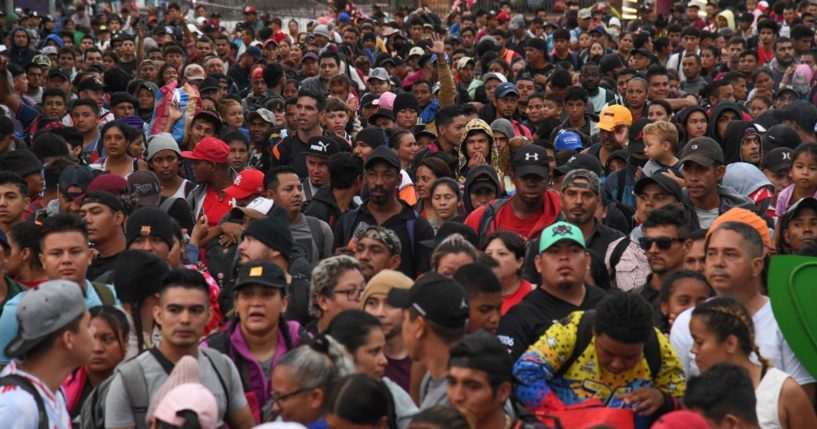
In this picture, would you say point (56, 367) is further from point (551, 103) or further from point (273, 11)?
point (273, 11)

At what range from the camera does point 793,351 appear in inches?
239

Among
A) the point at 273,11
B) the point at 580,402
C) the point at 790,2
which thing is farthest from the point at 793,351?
the point at 273,11

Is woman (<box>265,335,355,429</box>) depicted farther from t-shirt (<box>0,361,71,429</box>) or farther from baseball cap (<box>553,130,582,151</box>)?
baseball cap (<box>553,130,582,151</box>)

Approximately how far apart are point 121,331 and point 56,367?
38.9 inches

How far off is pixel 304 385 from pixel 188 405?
492 millimetres

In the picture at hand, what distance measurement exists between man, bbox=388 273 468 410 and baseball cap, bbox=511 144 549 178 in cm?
345

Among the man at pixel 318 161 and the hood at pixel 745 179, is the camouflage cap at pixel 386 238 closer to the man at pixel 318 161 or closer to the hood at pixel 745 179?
the man at pixel 318 161

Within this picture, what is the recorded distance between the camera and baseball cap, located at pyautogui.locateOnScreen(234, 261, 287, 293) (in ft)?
20.7

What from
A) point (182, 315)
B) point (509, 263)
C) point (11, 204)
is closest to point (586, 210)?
point (509, 263)

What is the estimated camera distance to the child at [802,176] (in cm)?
935

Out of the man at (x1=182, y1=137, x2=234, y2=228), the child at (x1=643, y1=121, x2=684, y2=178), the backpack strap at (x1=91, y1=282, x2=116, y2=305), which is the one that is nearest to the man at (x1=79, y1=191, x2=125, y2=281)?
the backpack strap at (x1=91, y1=282, x2=116, y2=305)

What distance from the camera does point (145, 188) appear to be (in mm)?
10008

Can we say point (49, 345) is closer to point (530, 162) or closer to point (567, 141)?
point (530, 162)

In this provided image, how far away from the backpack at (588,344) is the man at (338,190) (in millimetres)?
4523
